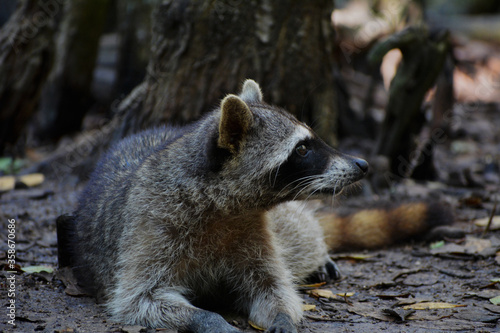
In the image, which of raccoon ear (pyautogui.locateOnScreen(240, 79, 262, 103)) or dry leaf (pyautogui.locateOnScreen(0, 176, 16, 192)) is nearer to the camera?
raccoon ear (pyautogui.locateOnScreen(240, 79, 262, 103))

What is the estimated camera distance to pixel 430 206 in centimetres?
620

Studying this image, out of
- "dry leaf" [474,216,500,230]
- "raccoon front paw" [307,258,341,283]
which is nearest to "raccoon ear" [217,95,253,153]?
"raccoon front paw" [307,258,341,283]

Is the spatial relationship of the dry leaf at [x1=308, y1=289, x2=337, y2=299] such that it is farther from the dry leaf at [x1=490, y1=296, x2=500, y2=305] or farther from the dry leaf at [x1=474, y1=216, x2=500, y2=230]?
the dry leaf at [x1=474, y1=216, x2=500, y2=230]

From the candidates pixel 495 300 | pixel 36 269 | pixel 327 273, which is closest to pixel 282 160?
pixel 327 273

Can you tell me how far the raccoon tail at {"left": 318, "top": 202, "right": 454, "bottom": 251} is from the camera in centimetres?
620

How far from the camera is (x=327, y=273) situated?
562 centimetres

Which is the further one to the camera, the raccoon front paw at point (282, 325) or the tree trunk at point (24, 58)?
the tree trunk at point (24, 58)

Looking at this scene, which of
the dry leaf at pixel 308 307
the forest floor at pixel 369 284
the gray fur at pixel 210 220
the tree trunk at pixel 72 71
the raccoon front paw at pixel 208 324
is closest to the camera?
the raccoon front paw at pixel 208 324

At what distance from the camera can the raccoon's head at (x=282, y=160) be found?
4.34 meters

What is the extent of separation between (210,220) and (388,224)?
2636mm

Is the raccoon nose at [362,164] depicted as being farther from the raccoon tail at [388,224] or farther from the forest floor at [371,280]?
the raccoon tail at [388,224]

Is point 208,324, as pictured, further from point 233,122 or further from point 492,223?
point 492,223

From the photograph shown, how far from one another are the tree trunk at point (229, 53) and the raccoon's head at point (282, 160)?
234cm

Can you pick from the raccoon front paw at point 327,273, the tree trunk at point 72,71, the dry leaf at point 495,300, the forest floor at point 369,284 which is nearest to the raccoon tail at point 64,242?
the forest floor at point 369,284
